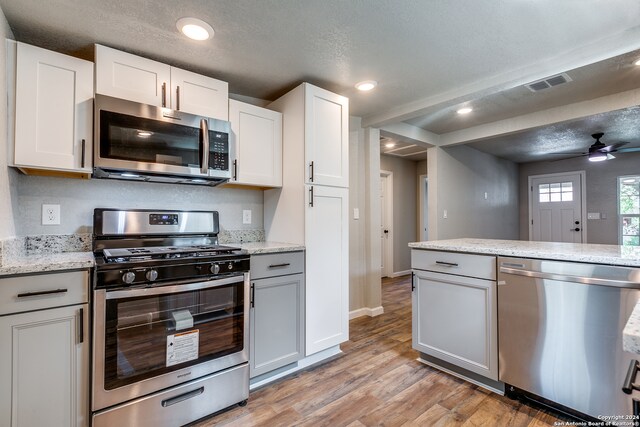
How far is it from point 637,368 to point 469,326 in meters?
1.47

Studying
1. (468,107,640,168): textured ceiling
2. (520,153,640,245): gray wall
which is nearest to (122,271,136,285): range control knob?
(468,107,640,168): textured ceiling

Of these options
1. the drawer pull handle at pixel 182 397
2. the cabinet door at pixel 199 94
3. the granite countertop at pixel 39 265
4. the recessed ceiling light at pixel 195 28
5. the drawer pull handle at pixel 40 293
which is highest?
the recessed ceiling light at pixel 195 28

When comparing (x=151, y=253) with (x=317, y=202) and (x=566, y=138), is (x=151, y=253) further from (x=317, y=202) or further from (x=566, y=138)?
(x=566, y=138)

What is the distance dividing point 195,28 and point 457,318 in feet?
8.25

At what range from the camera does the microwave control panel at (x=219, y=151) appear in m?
2.14

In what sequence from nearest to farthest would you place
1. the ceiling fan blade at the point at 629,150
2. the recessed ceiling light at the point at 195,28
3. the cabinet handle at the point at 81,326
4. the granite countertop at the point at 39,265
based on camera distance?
the granite countertop at the point at 39,265, the cabinet handle at the point at 81,326, the recessed ceiling light at the point at 195,28, the ceiling fan blade at the point at 629,150

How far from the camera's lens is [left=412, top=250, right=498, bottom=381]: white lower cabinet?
6.59 feet

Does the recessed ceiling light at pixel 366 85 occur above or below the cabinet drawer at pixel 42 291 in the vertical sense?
above

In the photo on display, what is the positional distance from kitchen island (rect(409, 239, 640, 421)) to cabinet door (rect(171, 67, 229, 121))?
1878mm

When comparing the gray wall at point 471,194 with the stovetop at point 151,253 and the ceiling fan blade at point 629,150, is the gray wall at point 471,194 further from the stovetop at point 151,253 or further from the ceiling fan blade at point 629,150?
the stovetop at point 151,253

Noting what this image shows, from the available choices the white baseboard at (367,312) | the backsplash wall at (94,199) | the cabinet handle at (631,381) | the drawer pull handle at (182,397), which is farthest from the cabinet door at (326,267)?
the cabinet handle at (631,381)

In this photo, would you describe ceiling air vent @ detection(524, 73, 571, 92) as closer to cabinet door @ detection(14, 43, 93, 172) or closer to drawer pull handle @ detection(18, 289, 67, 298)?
cabinet door @ detection(14, 43, 93, 172)

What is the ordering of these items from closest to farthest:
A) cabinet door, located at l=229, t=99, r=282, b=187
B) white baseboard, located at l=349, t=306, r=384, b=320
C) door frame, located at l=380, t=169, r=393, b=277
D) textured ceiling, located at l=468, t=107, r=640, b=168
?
cabinet door, located at l=229, t=99, r=282, b=187 → white baseboard, located at l=349, t=306, r=384, b=320 → textured ceiling, located at l=468, t=107, r=640, b=168 → door frame, located at l=380, t=169, r=393, b=277

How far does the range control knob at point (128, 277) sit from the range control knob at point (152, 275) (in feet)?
0.21
